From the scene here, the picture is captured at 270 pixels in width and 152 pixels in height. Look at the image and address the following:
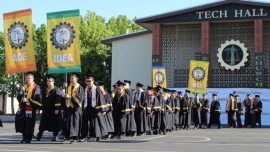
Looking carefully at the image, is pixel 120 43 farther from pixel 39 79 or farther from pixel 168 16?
pixel 39 79

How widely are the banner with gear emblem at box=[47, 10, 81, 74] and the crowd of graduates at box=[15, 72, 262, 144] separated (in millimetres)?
401

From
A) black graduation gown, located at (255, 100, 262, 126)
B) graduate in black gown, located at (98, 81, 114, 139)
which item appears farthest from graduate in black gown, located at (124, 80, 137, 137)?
black graduation gown, located at (255, 100, 262, 126)

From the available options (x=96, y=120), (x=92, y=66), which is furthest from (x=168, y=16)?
(x=96, y=120)

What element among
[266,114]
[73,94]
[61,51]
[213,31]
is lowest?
[266,114]

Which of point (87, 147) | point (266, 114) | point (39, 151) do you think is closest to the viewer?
point (39, 151)

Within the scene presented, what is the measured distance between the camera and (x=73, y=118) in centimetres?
1445

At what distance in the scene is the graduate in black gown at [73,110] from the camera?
14328mm

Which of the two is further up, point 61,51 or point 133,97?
point 61,51

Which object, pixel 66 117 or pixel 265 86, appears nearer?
pixel 66 117

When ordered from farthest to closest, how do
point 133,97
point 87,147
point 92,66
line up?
point 92,66, point 133,97, point 87,147

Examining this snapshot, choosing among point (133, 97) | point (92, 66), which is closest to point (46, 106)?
point (133, 97)

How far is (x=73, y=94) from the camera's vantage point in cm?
1446

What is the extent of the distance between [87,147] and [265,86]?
25.1 meters

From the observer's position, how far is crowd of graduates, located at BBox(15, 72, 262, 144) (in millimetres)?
14531
